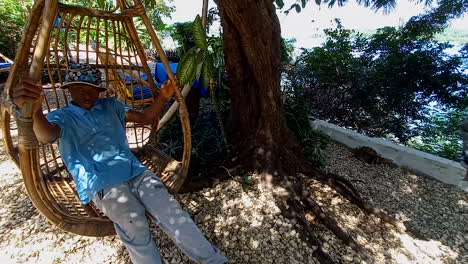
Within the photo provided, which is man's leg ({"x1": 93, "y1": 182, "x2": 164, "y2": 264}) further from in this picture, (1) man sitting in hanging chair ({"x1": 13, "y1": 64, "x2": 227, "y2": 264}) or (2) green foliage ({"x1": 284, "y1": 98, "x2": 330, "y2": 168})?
(2) green foliage ({"x1": 284, "y1": 98, "x2": 330, "y2": 168})

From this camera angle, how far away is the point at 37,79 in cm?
123

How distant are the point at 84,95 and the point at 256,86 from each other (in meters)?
1.23

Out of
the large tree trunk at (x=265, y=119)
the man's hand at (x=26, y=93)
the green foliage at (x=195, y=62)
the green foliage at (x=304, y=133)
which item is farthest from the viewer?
the green foliage at (x=304, y=133)

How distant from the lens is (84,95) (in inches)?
66.5

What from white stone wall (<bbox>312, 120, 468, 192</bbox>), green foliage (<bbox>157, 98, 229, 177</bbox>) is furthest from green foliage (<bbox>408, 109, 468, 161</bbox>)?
green foliage (<bbox>157, 98, 229, 177</bbox>)

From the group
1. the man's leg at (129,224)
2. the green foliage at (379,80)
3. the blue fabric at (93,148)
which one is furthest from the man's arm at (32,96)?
the green foliage at (379,80)

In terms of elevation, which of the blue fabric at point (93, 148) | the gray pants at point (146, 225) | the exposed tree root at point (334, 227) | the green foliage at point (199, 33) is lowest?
the exposed tree root at point (334, 227)

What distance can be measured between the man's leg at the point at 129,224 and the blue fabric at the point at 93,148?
0.24 ft

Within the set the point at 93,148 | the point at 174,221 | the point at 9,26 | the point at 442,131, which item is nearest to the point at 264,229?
the point at 174,221

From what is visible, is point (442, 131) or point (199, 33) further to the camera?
point (442, 131)

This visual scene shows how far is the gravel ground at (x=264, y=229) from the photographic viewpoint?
1.80 metres

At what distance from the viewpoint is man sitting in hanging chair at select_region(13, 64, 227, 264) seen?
1483 mm

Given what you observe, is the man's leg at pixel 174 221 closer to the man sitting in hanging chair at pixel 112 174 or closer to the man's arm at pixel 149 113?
the man sitting in hanging chair at pixel 112 174

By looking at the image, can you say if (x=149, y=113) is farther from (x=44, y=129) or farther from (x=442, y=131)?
(x=442, y=131)
